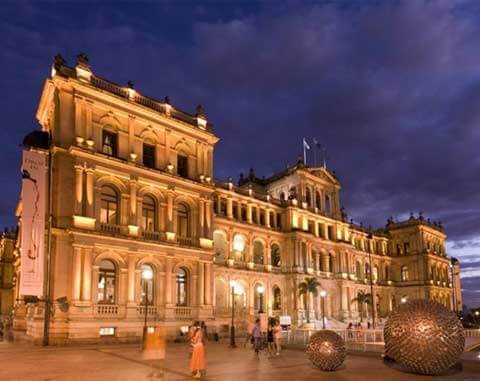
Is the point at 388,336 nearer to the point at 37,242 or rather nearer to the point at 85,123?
the point at 37,242

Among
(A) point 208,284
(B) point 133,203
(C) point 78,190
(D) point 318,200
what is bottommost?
(A) point 208,284

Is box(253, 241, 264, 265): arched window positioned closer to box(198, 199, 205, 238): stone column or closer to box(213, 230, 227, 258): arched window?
box(213, 230, 227, 258): arched window

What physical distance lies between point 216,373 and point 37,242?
59.2 ft

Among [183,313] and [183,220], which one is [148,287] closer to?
[183,313]

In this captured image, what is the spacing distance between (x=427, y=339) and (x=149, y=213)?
2691cm

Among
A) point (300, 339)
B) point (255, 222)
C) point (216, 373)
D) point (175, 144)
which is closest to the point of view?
point (216, 373)

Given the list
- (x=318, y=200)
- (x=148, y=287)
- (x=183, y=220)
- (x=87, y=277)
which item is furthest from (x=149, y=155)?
(x=318, y=200)

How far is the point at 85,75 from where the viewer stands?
3466 cm

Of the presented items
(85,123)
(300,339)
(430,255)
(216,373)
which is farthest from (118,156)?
(430,255)

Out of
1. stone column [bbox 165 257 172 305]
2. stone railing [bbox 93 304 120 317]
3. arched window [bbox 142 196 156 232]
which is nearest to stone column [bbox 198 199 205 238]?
stone column [bbox 165 257 172 305]

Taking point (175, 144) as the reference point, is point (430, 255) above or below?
below

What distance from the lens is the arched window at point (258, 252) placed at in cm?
5666

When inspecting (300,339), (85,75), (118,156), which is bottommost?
(300,339)

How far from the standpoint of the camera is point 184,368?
18.3 metres
